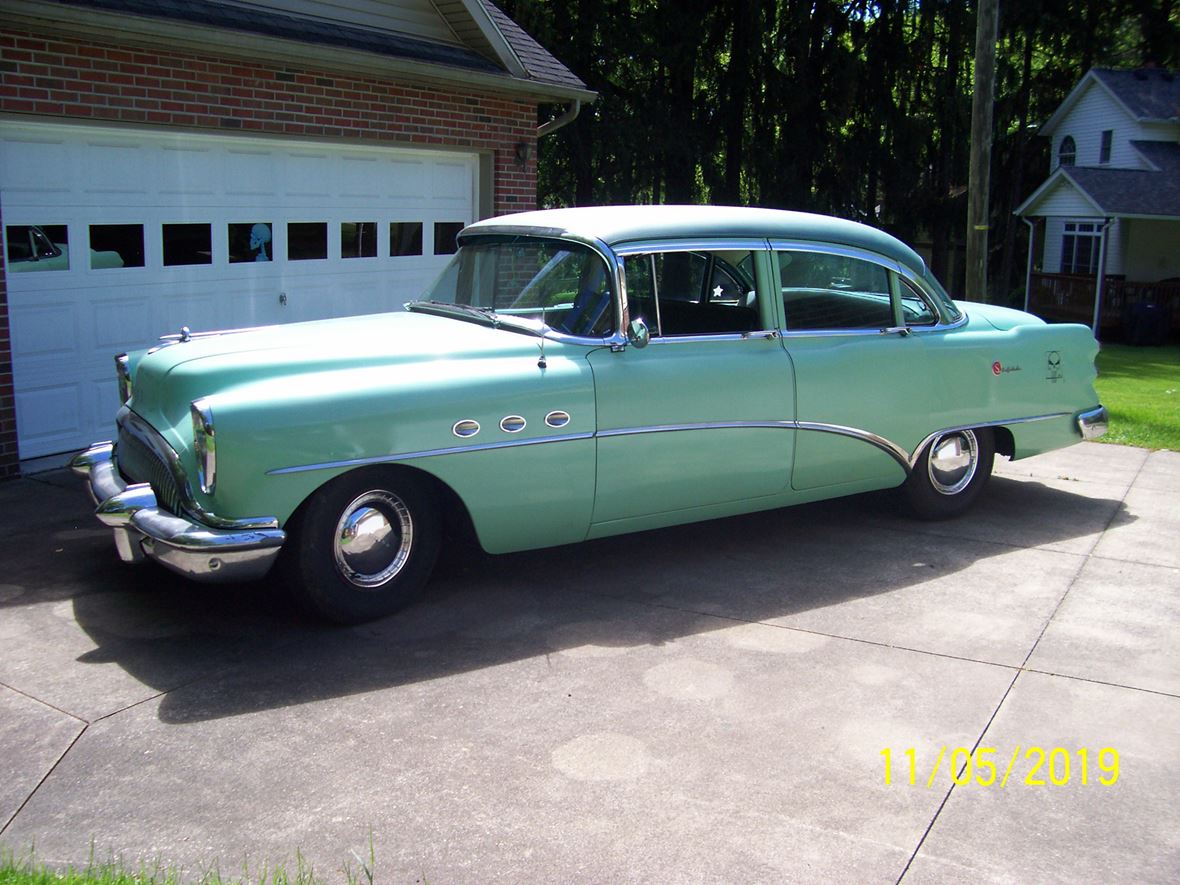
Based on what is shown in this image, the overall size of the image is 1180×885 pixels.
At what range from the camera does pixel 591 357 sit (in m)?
5.40

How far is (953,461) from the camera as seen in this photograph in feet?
22.7

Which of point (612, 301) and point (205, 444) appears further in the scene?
point (612, 301)

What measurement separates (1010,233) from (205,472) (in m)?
29.5

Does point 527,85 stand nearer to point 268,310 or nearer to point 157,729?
point 268,310

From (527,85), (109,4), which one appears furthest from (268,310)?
(527,85)

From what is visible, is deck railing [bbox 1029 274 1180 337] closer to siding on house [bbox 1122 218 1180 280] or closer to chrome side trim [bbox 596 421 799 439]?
siding on house [bbox 1122 218 1180 280]

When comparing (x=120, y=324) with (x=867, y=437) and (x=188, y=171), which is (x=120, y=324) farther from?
(x=867, y=437)

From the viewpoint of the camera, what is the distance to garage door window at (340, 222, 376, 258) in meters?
9.84

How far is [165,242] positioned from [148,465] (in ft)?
13.2

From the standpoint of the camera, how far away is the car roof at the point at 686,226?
5684mm

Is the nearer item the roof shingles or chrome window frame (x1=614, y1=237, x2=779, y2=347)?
chrome window frame (x1=614, y1=237, x2=779, y2=347)

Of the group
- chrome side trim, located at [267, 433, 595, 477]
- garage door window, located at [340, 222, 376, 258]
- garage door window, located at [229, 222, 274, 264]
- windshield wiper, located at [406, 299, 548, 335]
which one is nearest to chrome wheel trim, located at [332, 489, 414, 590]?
chrome side trim, located at [267, 433, 595, 477]
